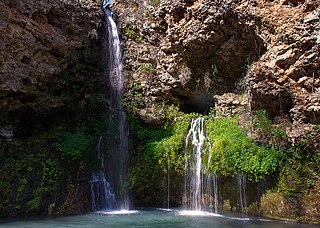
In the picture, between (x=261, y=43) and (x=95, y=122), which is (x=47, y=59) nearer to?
(x=95, y=122)

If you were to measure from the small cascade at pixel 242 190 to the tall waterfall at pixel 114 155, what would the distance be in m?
4.14

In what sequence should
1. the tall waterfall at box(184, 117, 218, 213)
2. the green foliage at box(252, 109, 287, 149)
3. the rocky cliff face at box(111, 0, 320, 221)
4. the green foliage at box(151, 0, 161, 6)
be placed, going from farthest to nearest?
1. the green foliage at box(151, 0, 161, 6)
2. the tall waterfall at box(184, 117, 218, 213)
3. the green foliage at box(252, 109, 287, 149)
4. the rocky cliff face at box(111, 0, 320, 221)

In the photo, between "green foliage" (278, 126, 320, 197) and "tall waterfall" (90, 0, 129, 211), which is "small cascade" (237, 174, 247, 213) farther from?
"tall waterfall" (90, 0, 129, 211)

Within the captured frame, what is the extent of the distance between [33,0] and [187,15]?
19.7 feet

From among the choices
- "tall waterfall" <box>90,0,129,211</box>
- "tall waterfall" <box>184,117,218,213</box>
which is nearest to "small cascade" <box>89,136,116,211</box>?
"tall waterfall" <box>90,0,129,211</box>

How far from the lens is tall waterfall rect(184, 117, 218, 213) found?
1037cm

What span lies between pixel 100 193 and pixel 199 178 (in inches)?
143

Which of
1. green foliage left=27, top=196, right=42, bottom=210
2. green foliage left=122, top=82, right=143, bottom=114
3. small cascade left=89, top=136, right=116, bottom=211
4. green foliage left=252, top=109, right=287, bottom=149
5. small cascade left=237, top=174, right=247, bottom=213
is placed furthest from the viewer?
green foliage left=122, top=82, right=143, bottom=114

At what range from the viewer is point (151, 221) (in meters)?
8.59

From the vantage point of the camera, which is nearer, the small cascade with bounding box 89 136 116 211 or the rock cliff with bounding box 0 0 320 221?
the rock cliff with bounding box 0 0 320 221

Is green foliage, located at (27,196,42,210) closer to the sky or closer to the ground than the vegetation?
closer to the ground

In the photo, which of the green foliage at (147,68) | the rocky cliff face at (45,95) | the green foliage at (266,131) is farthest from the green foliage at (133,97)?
the green foliage at (266,131)

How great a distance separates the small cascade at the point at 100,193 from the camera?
36.6 feet

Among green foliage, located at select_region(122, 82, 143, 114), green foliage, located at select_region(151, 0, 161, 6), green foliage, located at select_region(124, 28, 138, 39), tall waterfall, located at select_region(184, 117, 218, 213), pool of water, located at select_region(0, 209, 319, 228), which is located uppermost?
green foliage, located at select_region(151, 0, 161, 6)
